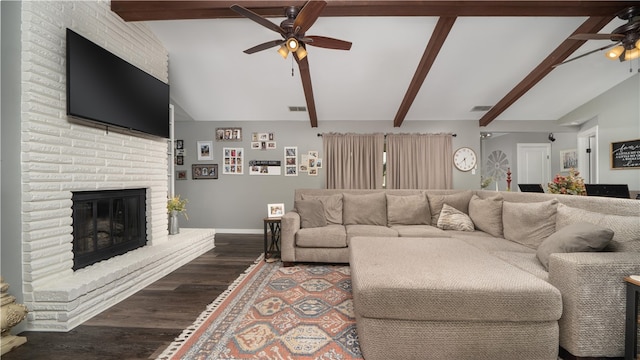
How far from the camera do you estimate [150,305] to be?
215cm

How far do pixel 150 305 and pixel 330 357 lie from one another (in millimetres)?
1639

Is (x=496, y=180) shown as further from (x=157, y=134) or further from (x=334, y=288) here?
(x=157, y=134)

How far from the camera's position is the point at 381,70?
3.82 metres

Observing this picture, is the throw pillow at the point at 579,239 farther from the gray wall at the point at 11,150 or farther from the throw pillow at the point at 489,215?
the gray wall at the point at 11,150

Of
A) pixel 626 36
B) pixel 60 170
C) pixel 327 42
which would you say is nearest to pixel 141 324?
pixel 60 170

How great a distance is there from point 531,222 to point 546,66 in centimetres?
260

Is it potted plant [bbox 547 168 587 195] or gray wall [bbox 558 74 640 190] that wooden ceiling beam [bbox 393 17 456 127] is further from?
gray wall [bbox 558 74 640 190]

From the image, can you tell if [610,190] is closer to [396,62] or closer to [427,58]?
[427,58]

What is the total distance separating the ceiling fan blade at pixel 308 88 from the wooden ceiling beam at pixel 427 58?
1.58 meters

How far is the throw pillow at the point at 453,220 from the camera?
3248 mm

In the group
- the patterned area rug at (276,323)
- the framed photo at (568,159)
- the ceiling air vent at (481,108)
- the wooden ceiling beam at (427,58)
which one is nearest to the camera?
the patterned area rug at (276,323)

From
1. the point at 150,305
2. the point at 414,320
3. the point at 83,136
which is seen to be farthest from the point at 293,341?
the point at 83,136

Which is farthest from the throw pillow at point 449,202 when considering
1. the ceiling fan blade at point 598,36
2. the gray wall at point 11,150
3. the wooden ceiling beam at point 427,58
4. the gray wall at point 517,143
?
the gray wall at point 11,150

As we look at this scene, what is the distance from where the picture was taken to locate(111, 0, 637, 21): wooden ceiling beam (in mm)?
2561
